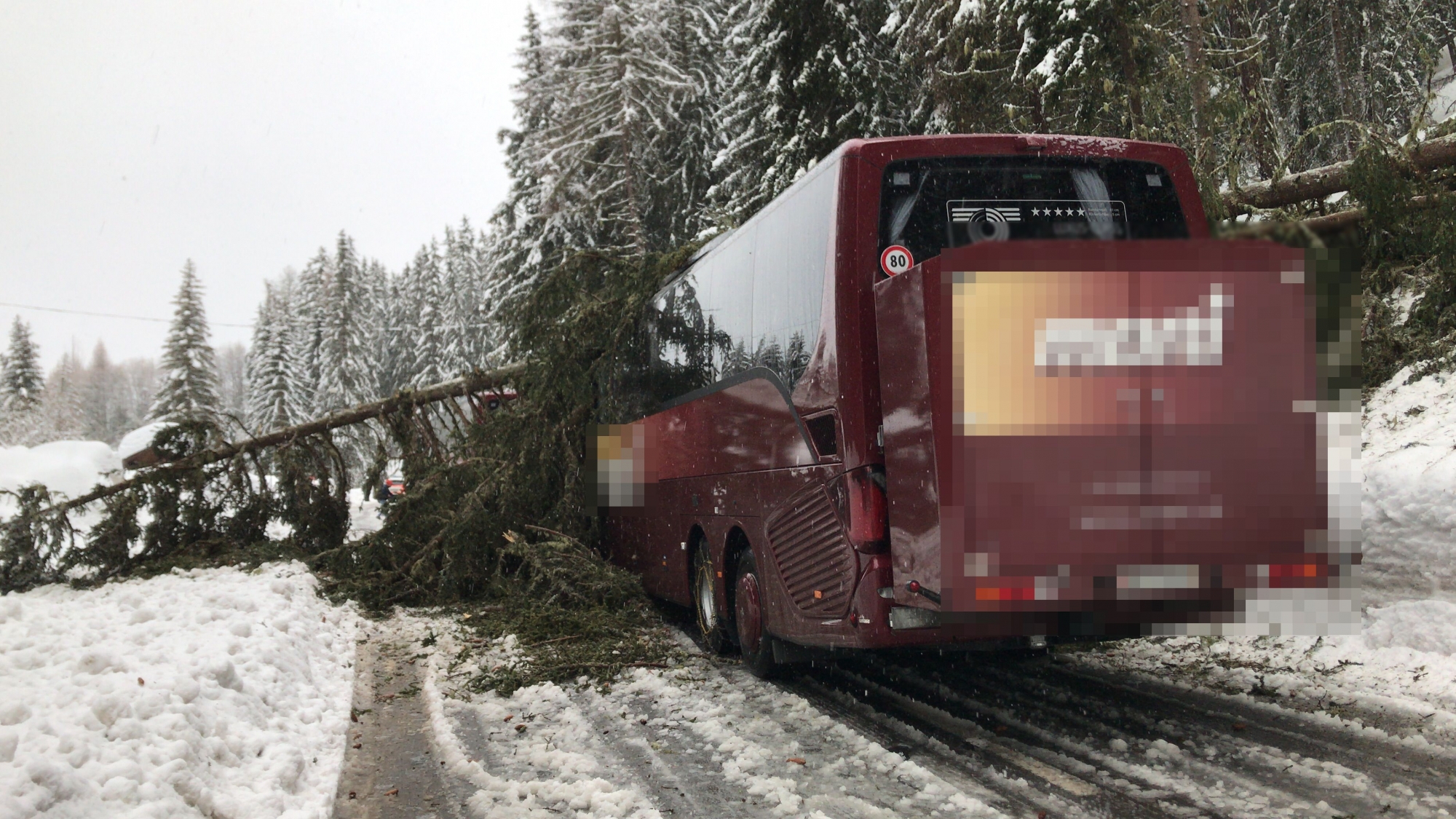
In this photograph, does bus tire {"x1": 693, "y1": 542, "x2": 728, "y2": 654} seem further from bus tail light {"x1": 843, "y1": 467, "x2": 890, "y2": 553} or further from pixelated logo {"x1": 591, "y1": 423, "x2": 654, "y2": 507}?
bus tail light {"x1": 843, "y1": 467, "x2": 890, "y2": 553}

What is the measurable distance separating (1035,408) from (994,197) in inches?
73.1

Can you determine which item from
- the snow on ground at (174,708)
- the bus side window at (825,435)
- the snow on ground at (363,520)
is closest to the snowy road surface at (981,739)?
the snow on ground at (174,708)

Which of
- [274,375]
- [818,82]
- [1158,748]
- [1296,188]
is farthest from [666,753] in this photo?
[274,375]

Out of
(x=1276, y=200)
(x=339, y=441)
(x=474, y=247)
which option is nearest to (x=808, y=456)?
(x=1276, y=200)

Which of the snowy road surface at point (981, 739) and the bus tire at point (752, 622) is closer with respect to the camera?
the snowy road surface at point (981, 739)

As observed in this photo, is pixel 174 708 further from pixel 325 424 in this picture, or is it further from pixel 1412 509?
pixel 325 424

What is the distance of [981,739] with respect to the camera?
5441 mm

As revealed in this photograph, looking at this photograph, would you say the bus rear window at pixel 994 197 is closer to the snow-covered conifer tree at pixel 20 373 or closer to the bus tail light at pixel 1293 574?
the bus tail light at pixel 1293 574

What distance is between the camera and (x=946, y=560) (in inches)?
183

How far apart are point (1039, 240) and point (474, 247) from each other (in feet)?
233

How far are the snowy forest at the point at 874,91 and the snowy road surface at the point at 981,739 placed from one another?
5361mm

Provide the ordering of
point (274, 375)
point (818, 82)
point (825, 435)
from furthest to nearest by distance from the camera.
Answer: point (274, 375), point (818, 82), point (825, 435)

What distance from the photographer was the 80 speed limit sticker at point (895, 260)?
5680 millimetres

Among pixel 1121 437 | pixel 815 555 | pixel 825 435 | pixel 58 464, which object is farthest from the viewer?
pixel 58 464
